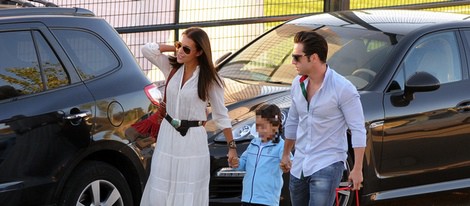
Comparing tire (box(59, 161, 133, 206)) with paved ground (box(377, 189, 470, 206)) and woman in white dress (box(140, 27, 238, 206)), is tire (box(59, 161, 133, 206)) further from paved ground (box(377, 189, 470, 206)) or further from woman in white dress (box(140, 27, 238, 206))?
paved ground (box(377, 189, 470, 206))

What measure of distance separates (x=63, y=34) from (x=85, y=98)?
46 centimetres

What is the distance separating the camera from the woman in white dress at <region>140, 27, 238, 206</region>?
6.91 meters

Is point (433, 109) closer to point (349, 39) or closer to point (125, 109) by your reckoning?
point (349, 39)

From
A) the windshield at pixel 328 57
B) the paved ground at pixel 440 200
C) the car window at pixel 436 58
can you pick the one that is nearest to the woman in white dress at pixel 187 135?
the windshield at pixel 328 57

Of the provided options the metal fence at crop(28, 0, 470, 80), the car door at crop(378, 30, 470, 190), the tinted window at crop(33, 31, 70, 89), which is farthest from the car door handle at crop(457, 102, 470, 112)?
the metal fence at crop(28, 0, 470, 80)

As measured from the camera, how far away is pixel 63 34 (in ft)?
24.1

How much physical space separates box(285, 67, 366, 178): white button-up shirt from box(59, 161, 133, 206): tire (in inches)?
60.1

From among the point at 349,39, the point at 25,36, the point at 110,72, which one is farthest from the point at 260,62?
the point at 25,36

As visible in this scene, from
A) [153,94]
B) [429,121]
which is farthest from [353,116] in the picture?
[429,121]

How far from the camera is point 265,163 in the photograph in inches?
274

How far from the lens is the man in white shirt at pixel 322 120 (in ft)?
20.8

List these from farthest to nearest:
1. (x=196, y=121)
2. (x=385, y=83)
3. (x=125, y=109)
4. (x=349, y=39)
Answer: (x=349, y=39), (x=385, y=83), (x=125, y=109), (x=196, y=121)

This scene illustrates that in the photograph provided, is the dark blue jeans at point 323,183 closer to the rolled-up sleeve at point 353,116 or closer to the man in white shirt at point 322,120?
the man in white shirt at point 322,120

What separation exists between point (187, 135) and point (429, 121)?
109 inches
